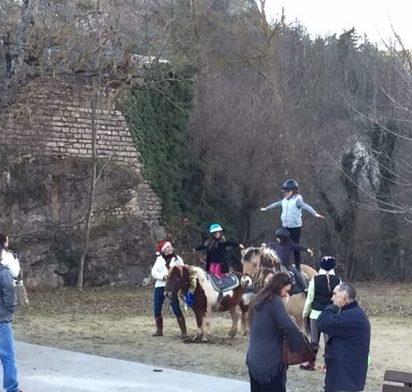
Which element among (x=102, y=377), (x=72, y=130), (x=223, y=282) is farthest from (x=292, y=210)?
(x=72, y=130)

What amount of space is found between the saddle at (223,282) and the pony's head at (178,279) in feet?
1.57

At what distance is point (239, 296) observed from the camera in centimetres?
1452

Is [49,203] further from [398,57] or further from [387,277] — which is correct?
[387,277]

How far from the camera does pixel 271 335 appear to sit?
286 inches

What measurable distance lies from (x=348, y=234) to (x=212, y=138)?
6.69 m

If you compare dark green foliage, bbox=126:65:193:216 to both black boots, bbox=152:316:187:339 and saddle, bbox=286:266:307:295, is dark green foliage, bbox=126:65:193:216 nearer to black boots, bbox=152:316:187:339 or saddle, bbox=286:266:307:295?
black boots, bbox=152:316:187:339

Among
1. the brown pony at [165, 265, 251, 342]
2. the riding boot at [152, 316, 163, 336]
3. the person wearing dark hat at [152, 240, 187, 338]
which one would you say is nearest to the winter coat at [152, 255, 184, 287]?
the person wearing dark hat at [152, 240, 187, 338]

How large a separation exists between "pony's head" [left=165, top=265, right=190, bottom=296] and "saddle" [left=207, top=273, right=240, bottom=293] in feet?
1.57

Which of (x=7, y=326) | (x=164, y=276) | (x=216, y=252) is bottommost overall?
(x=7, y=326)

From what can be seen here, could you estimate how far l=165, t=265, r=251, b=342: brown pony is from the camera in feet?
45.9

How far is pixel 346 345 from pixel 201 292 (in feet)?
22.2

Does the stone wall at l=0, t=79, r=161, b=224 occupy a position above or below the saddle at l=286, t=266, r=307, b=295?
above

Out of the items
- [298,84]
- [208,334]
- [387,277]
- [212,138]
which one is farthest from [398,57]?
[298,84]

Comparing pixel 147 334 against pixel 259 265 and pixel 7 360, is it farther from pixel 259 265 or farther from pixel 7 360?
pixel 259 265
